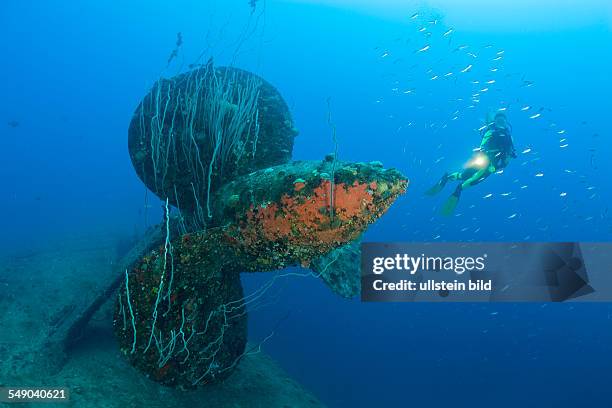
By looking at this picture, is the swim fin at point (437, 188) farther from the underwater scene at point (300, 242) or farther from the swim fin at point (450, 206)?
the swim fin at point (450, 206)

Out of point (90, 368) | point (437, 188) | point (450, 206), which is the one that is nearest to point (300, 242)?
point (90, 368)

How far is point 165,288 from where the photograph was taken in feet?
12.0


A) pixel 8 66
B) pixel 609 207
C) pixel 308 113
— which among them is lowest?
pixel 609 207

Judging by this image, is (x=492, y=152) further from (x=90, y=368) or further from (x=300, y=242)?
(x=90, y=368)

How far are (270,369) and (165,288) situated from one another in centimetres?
447

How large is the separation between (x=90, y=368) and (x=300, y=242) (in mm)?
4274

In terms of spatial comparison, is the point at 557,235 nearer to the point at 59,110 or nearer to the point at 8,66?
the point at 59,110

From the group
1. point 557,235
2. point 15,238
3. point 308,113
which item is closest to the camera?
point 15,238

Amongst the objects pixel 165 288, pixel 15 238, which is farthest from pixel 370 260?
pixel 15 238

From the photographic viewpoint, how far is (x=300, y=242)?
3066 millimetres

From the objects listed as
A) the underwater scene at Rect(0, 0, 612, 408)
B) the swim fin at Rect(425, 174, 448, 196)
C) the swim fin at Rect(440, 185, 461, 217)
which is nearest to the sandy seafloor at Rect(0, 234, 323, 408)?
the underwater scene at Rect(0, 0, 612, 408)

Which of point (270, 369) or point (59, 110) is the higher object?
point (59, 110)

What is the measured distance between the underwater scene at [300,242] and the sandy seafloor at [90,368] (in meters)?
0.04

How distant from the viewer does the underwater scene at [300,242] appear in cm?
363
